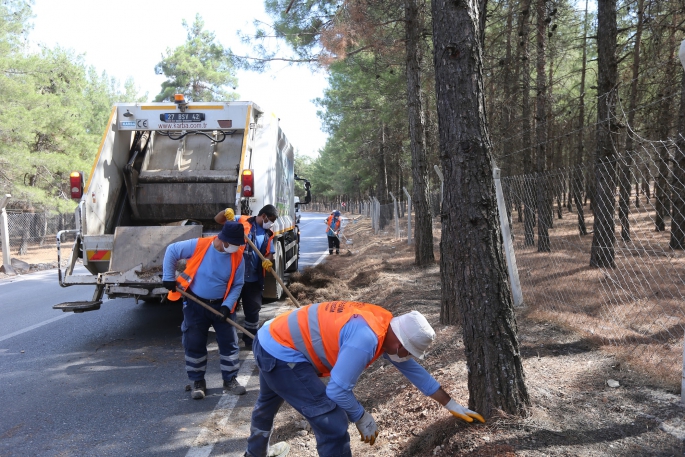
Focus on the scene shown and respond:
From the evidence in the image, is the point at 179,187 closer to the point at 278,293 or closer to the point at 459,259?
the point at 278,293

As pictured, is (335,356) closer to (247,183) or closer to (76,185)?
(247,183)

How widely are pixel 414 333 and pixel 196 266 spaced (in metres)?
2.89

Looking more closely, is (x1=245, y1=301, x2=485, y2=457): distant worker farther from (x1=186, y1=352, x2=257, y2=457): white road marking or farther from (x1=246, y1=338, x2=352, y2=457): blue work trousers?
(x1=186, y1=352, x2=257, y2=457): white road marking

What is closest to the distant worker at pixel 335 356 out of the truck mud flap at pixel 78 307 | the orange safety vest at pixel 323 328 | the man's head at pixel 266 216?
the orange safety vest at pixel 323 328

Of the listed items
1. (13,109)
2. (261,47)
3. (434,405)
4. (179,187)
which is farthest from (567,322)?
(13,109)

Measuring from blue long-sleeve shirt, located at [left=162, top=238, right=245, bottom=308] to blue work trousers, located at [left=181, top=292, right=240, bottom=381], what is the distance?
0.11 meters

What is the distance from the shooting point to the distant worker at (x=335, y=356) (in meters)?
2.58

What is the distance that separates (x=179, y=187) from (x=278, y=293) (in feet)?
7.79

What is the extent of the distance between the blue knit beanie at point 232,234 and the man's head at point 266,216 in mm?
1660

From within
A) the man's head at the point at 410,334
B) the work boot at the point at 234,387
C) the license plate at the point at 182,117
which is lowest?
the work boot at the point at 234,387

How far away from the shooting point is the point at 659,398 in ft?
11.4

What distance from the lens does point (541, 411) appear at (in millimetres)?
3256

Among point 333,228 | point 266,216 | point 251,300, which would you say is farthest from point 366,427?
point 333,228

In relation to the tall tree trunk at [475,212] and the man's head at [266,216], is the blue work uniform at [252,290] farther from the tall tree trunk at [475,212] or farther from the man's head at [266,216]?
the tall tree trunk at [475,212]
